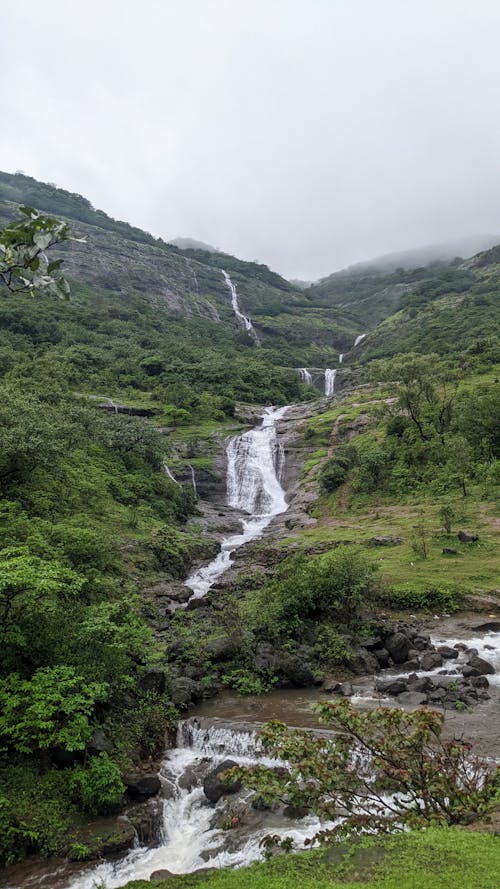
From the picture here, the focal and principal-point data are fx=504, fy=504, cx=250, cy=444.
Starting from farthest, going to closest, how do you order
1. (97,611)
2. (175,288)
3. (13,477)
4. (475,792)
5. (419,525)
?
1. (175,288)
2. (419,525)
3. (13,477)
4. (97,611)
5. (475,792)

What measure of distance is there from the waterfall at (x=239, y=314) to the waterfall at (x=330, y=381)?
25.0m

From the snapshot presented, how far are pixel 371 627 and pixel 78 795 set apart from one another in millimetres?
11011

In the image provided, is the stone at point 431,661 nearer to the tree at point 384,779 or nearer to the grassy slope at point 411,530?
the grassy slope at point 411,530

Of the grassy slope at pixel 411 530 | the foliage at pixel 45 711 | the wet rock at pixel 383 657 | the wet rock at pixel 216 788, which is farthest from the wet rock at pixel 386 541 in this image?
the foliage at pixel 45 711

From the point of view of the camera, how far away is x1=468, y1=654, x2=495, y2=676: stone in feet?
48.2

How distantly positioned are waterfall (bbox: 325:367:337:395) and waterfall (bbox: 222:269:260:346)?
81.9ft

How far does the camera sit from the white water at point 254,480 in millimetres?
36963

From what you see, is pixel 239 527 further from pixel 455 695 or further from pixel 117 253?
pixel 117 253

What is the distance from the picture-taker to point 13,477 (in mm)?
22391

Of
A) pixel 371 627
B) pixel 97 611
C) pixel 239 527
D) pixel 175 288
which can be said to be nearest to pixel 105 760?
pixel 97 611

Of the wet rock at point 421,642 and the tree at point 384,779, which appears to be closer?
the tree at point 384,779

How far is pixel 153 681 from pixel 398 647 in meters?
7.83

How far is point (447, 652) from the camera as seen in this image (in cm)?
1578

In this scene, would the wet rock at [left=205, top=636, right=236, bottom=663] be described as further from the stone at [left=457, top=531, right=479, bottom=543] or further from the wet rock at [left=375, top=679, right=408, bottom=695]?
the stone at [left=457, top=531, right=479, bottom=543]
